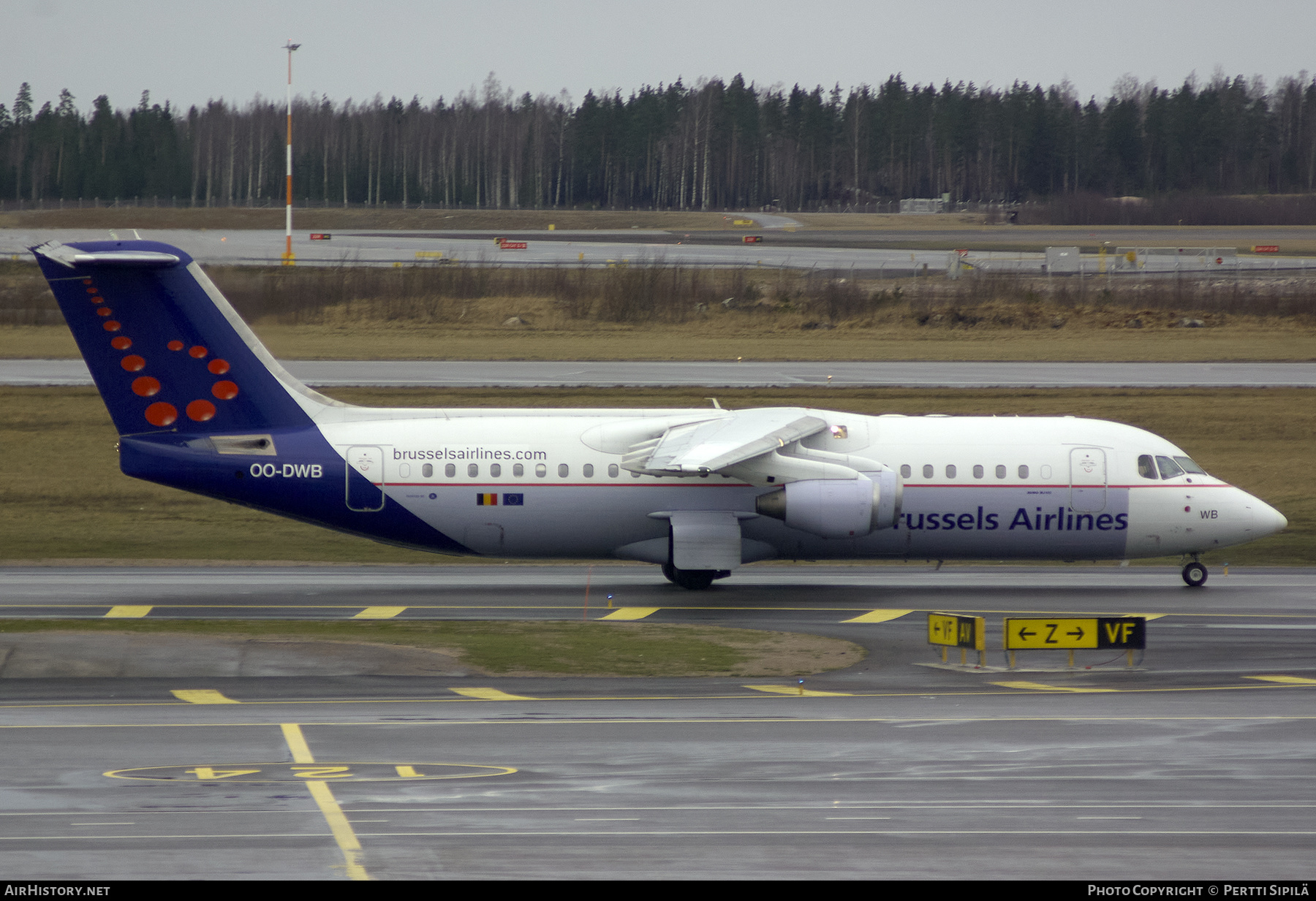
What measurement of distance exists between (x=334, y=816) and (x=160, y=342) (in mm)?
17837

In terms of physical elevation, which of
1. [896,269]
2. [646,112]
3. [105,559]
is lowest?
[105,559]

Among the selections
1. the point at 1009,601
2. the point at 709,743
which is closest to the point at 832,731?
the point at 709,743

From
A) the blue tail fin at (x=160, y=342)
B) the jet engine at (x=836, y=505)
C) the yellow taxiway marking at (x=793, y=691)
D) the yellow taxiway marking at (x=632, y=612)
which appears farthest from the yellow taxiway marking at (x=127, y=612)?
the yellow taxiway marking at (x=793, y=691)

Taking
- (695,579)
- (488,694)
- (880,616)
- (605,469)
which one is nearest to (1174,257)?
(695,579)

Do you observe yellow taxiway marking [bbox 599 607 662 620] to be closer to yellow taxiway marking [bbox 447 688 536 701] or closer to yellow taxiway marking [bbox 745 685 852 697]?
yellow taxiway marking [bbox 745 685 852 697]

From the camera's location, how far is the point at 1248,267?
8850cm

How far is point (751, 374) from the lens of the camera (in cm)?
5597

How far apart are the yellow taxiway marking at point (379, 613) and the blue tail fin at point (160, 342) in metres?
4.53

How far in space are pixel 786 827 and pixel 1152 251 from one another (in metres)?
91.4

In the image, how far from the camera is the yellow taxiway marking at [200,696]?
66.4ft

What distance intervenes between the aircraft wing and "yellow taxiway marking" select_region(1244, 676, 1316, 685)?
1003cm

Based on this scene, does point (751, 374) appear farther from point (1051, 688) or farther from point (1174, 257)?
point (1174, 257)

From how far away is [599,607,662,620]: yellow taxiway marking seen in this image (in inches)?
1092

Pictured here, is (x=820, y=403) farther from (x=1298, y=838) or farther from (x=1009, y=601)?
(x=1298, y=838)
